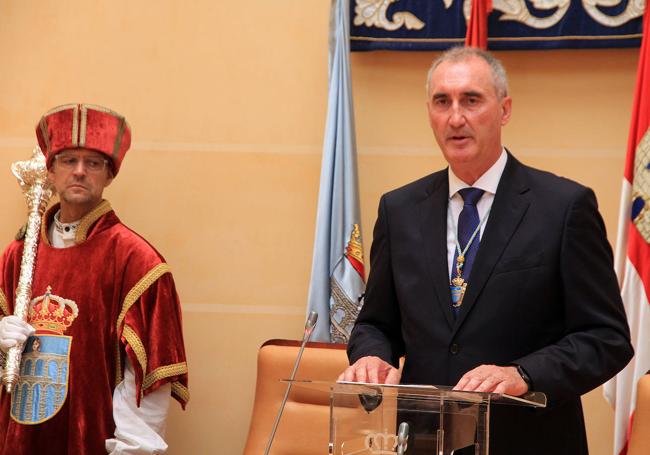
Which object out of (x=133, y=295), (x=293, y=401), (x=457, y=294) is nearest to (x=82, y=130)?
(x=133, y=295)

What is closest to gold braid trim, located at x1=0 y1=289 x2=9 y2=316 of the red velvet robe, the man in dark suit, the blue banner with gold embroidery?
the red velvet robe

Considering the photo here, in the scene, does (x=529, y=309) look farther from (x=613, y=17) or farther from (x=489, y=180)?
(x=613, y=17)

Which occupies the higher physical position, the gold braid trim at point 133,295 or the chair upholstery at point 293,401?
the gold braid trim at point 133,295

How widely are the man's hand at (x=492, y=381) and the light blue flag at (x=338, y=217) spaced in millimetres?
2038

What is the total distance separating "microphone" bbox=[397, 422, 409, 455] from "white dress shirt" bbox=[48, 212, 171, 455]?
192 cm

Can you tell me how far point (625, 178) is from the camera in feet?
12.5

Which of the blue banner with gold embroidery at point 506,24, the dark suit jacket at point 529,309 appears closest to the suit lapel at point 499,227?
the dark suit jacket at point 529,309

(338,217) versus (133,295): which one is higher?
(338,217)

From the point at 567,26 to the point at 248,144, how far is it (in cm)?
146

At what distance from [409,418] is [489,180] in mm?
758

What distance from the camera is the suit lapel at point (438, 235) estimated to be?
2.22m

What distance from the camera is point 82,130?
3.75 metres

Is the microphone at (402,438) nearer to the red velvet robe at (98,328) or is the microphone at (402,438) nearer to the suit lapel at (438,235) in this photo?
the suit lapel at (438,235)

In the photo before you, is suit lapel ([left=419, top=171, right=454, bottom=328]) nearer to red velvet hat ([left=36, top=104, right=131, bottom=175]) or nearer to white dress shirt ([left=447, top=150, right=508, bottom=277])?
white dress shirt ([left=447, top=150, right=508, bottom=277])
